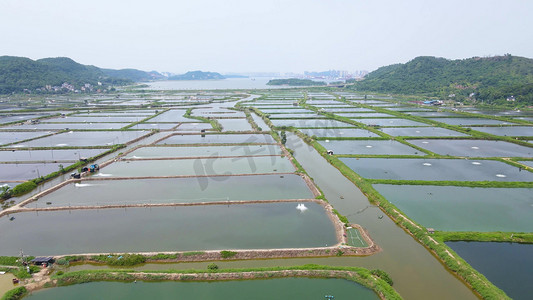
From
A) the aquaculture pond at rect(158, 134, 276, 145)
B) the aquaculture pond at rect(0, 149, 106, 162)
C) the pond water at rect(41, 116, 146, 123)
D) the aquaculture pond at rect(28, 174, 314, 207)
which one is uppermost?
the pond water at rect(41, 116, 146, 123)

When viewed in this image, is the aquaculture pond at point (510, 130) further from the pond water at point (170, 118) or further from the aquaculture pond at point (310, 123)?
the pond water at point (170, 118)

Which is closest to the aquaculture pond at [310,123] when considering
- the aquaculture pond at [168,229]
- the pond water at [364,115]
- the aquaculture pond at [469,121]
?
the pond water at [364,115]

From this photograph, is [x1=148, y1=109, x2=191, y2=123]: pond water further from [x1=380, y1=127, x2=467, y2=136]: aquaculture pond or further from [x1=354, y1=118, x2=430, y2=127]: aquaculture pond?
[x1=380, y1=127, x2=467, y2=136]: aquaculture pond

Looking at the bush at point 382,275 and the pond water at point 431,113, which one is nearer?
the bush at point 382,275

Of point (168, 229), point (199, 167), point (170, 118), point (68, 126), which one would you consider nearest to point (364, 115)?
point (170, 118)

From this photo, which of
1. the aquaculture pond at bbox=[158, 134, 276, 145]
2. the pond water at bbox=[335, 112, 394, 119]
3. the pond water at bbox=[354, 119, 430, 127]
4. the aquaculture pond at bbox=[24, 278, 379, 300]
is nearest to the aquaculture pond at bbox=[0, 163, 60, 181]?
the aquaculture pond at bbox=[158, 134, 276, 145]

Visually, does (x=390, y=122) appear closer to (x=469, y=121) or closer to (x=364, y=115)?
(x=364, y=115)
